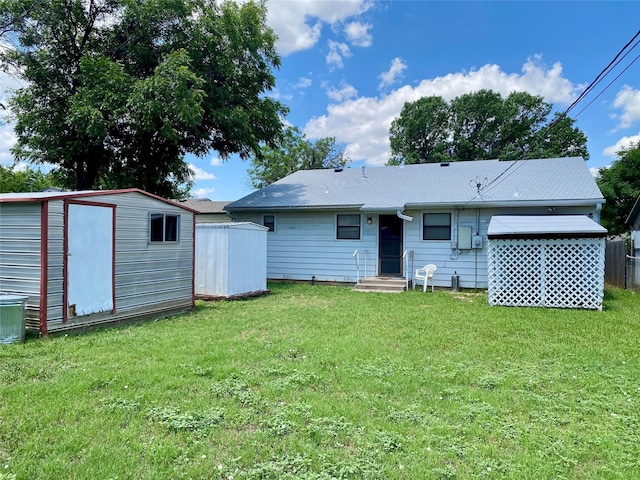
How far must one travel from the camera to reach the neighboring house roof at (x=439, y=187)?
36.1 feet

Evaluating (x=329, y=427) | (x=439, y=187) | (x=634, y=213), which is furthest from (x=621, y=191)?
(x=329, y=427)

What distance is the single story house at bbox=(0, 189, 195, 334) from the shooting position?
5.81 metres

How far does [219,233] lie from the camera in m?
9.51

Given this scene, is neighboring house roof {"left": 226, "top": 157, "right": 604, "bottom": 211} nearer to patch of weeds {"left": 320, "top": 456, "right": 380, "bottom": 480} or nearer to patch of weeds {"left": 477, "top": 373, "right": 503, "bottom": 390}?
patch of weeds {"left": 477, "top": 373, "right": 503, "bottom": 390}

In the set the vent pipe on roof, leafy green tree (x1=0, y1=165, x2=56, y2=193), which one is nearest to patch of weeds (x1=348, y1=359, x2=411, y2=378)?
the vent pipe on roof

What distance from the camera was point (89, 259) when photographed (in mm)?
6395

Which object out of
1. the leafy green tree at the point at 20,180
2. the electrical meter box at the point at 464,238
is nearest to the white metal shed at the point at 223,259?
the electrical meter box at the point at 464,238

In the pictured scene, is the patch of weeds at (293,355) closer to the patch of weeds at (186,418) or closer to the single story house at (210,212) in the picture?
the patch of weeds at (186,418)

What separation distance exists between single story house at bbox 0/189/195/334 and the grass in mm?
535

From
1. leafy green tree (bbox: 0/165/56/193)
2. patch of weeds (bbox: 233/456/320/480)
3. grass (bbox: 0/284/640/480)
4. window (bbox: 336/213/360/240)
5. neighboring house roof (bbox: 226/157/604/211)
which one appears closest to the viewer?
patch of weeds (bbox: 233/456/320/480)

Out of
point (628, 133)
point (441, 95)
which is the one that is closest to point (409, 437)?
point (628, 133)

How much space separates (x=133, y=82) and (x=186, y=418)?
12.3 metres

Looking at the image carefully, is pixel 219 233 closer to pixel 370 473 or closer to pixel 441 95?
pixel 370 473

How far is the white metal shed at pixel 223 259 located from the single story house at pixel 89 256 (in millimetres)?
1379
